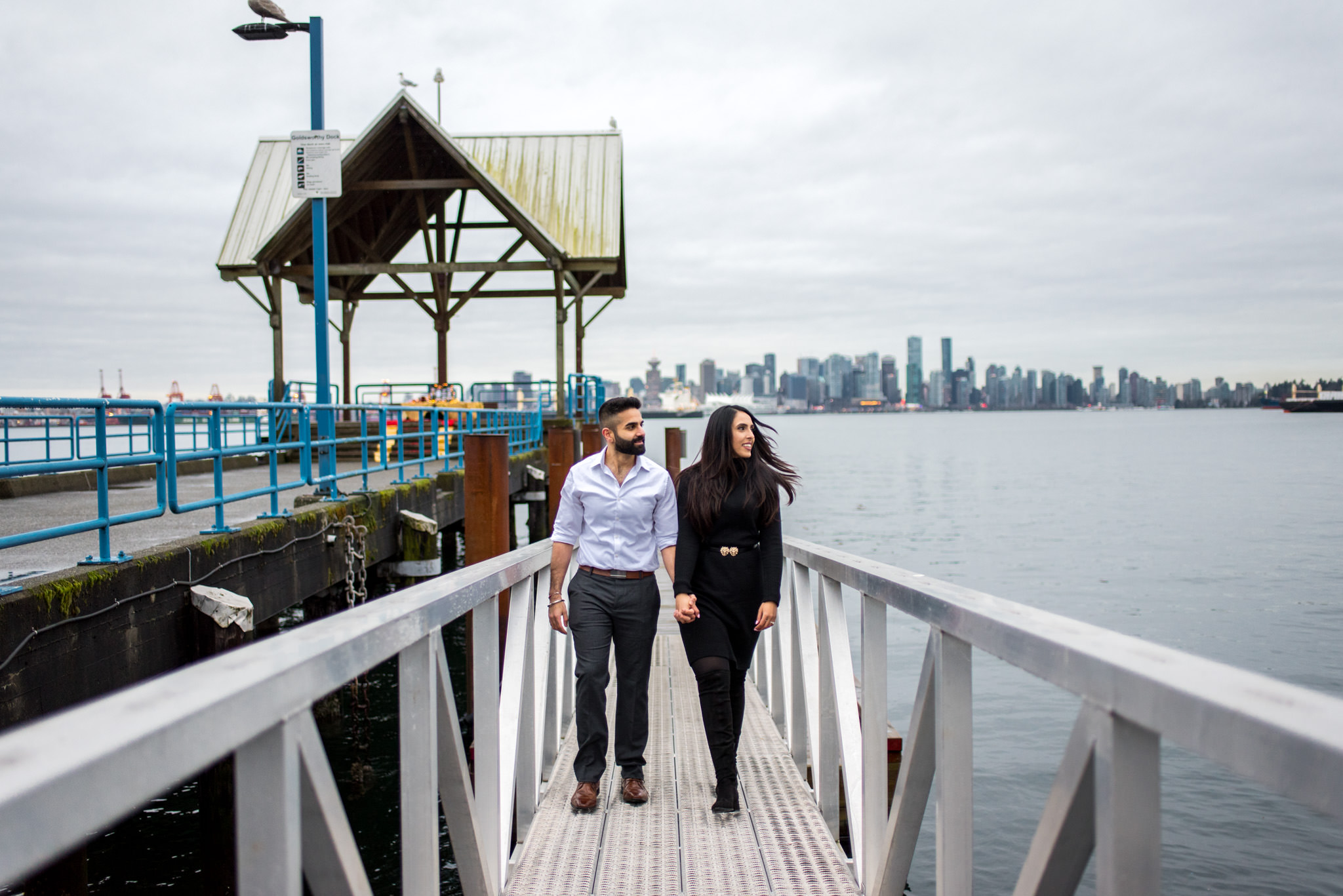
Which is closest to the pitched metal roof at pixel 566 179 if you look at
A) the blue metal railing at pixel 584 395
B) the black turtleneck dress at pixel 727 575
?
the blue metal railing at pixel 584 395

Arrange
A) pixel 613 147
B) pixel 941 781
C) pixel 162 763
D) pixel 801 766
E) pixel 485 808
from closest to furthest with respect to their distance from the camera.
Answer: pixel 162 763 → pixel 941 781 → pixel 485 808 → pixel 801 766 → pixel 613 147

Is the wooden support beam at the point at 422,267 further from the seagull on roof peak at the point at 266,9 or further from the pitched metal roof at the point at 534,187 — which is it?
the seagull on roof peak at the point at 266,9

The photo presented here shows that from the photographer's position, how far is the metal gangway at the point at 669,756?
1143mm

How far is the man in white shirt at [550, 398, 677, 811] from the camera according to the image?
4242mm

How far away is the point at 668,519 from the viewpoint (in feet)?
14.2

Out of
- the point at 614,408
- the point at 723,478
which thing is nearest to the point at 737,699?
the point at 723,478

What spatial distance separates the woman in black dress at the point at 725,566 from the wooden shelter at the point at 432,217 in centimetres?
1443

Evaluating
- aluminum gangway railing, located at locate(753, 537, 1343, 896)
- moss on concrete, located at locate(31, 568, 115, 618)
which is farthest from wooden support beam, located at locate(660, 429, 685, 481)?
aluminum gangway railing, located at locate(753, 537, 1343, 896)

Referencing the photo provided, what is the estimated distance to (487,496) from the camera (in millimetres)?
7457

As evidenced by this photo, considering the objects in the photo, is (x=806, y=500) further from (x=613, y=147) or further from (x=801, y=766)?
(x=801, y=766)

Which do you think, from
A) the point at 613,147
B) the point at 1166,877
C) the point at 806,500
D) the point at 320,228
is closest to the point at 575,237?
the point at 613,147

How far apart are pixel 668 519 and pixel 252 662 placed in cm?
294

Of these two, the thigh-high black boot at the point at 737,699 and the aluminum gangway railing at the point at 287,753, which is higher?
the aluminum gangway railing at the point at 287,753

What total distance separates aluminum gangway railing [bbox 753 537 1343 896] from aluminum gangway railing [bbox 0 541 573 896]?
3.88 feet
